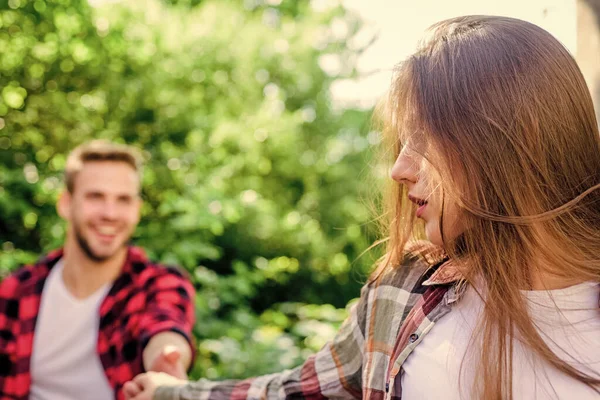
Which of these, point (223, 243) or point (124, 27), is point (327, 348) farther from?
point (223, 243)

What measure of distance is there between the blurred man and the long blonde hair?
129 centimetres

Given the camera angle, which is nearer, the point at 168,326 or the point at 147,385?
the point at 147,385

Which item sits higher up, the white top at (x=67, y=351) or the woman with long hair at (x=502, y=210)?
the woman with long hair at (x=502, y=210)

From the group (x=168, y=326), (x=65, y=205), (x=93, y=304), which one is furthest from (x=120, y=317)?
(x=65, y=205)

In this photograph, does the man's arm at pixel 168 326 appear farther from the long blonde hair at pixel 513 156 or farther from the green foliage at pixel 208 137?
the long blonde hair at pixel 513 156

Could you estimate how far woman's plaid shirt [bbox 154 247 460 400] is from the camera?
47.9 inches

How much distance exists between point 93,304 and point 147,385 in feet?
3.02

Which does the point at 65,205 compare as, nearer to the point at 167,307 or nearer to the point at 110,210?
the point at 110,210

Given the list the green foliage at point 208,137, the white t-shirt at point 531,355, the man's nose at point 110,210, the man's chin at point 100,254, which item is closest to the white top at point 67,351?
the man's chin at point 100,254

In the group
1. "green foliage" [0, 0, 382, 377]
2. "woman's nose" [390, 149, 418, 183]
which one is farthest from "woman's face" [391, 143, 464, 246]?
"green foliage" [0, 0, 382, 377]

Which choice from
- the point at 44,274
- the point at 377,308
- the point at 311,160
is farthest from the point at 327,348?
the point at 311,160

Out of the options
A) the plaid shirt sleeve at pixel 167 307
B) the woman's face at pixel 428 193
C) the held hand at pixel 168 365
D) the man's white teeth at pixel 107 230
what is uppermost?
the woman's face at pixel 428 193

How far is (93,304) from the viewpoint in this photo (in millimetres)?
2578

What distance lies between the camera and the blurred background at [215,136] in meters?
3.55
